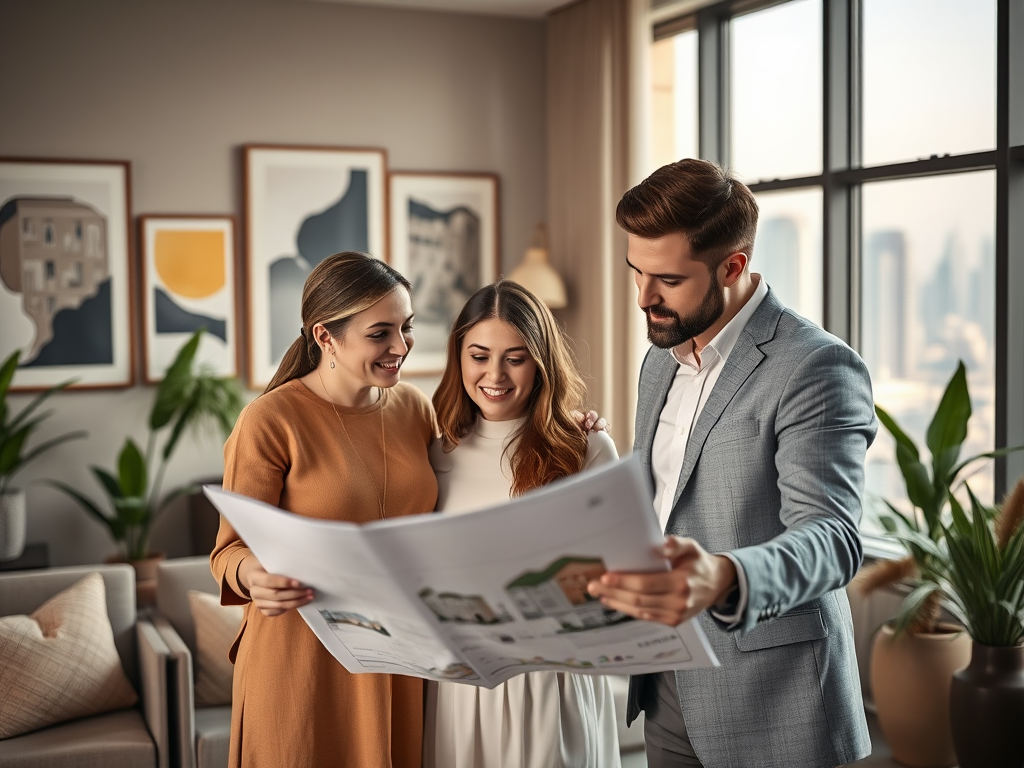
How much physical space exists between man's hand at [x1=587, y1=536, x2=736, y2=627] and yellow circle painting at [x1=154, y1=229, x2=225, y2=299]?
3898 millimetres

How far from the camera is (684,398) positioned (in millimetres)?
1772

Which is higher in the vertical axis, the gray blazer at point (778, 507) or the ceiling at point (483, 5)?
the ceiling at point (483, 5)

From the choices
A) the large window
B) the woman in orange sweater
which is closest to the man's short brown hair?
the woman in orange sweater

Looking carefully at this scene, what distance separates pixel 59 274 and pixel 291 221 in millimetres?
1027

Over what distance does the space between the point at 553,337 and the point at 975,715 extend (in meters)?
1.58

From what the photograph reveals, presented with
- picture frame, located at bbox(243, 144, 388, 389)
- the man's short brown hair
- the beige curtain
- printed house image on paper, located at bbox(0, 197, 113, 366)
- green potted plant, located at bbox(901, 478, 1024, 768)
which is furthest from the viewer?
picture frame, located at bbox(243, 144, 388, 389)

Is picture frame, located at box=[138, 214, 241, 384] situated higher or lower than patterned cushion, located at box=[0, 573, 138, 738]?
higher

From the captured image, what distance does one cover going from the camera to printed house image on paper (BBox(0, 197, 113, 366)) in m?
4.37

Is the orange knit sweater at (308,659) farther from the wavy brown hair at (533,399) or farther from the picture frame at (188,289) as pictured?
the picture frame at (188,289)

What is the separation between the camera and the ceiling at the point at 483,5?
489cm

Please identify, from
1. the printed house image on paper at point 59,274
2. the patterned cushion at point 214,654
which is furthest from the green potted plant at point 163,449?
the patterned cushion at point 214,654

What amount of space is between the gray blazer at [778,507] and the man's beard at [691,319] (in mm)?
61

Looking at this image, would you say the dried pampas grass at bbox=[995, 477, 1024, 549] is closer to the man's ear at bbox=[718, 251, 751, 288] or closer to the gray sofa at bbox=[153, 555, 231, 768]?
the man's ear at bbox=[718, 251, 751, 288]

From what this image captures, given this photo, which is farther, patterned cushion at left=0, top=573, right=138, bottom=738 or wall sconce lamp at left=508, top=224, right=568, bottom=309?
wall sconce lamp at left=508, top=224, right=568, bottom=309
